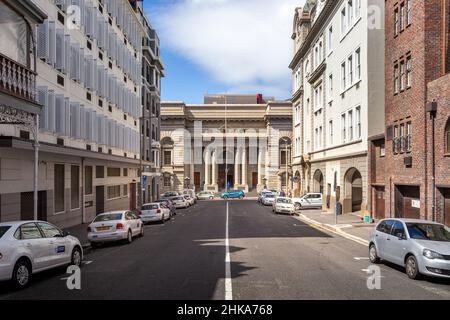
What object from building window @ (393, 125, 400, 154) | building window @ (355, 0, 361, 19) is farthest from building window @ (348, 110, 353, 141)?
building window @ (393, 125, 400, 154)

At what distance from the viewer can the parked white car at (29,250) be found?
10156 mm

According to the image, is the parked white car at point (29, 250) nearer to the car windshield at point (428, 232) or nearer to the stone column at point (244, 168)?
the car windshield at point (428, 232)

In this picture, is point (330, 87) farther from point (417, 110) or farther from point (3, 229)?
point (3, 229)

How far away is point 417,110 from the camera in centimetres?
2192

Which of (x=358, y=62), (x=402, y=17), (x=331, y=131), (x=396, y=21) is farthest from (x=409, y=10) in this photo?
(x=331, y=131)

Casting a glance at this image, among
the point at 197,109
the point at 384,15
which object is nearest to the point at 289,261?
the point at 384,15

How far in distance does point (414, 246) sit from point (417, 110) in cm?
1203

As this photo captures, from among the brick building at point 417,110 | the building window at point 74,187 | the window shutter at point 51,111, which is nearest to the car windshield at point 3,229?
the window shutter at point 51,111

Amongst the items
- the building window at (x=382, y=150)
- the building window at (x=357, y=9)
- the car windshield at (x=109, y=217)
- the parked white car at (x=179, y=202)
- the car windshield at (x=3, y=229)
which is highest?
the building window at (x=357, y=9)

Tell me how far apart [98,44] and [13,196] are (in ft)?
52.3

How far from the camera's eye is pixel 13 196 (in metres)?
18.8

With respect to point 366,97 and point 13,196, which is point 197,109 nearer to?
point 366,97

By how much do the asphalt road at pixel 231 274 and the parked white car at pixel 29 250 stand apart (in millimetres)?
393

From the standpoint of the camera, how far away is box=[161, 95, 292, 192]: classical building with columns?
80.5m
